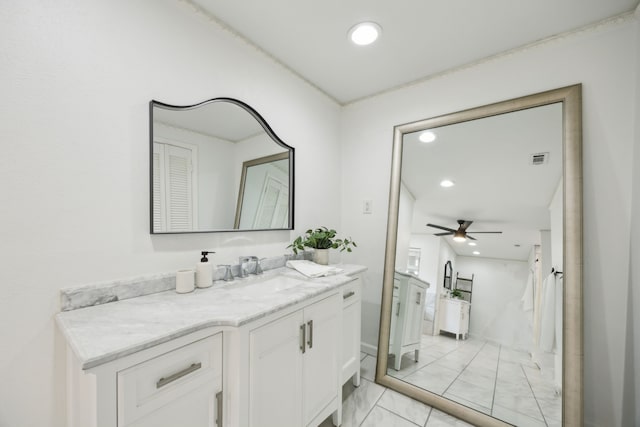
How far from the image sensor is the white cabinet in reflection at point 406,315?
197 centimetres

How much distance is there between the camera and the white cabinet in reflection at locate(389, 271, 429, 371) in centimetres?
197

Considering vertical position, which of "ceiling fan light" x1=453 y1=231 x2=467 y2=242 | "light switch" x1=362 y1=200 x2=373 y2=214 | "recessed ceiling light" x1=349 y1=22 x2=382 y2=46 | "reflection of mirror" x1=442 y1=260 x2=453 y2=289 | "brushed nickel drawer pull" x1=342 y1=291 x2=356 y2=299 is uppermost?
"recessed ceiling light" x1=349 y1=22 x2=382 y2=46

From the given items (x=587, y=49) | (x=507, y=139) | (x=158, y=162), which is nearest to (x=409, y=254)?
(x=507, y=139)

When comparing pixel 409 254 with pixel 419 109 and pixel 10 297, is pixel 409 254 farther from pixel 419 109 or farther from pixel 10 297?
pixel 10 297

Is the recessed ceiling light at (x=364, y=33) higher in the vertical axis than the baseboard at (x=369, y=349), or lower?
higher

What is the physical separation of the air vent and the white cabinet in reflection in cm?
109

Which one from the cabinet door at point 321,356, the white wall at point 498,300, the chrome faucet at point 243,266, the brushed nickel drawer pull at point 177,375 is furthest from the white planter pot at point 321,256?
the brushed nickel drawer pull at point 177,375

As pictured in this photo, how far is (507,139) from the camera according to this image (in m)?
1.73

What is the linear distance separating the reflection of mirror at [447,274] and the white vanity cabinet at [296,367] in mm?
927

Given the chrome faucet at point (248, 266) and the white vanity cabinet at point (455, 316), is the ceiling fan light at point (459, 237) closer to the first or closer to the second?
the white vanity cabinet at point (455, 316)

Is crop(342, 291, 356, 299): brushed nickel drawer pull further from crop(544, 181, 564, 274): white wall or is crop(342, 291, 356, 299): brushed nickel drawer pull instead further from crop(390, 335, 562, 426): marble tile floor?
crop(544, 181, 564, 274): white wall

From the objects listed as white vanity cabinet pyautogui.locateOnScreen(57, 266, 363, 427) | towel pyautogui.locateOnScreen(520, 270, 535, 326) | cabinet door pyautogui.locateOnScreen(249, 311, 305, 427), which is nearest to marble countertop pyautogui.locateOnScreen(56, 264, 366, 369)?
white vanity cabinet pyautogui.locateOnScreen(57, 266, 363, 427)

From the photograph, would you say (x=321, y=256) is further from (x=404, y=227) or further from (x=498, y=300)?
(x=498, y=300)

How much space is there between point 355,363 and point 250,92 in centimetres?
203
